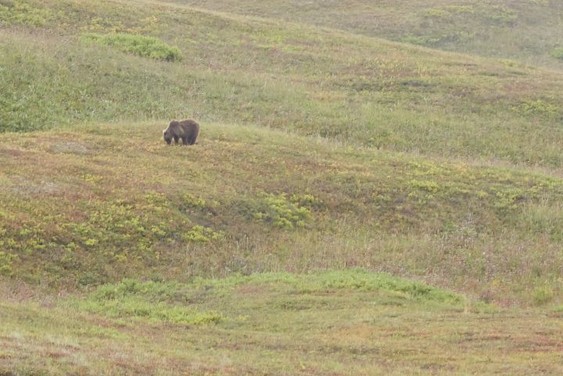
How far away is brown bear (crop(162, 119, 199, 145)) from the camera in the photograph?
1143 inches

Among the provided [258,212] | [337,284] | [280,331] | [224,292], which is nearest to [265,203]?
[258,212]

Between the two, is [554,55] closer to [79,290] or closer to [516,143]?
[516,143]

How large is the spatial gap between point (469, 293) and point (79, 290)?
24.7ft

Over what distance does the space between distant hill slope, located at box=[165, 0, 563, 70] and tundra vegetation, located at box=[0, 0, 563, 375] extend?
354 inches

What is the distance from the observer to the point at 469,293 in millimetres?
20656

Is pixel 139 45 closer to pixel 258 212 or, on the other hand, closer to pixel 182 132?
pixel 182 132

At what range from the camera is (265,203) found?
1009 inches

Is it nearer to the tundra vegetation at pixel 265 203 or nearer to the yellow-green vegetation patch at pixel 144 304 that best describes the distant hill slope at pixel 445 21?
the tundra vegetation at pixel 265 203

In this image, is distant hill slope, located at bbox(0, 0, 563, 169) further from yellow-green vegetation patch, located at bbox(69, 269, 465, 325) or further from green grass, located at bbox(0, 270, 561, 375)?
green grass, located at bbox(0, 270, 561, 375)

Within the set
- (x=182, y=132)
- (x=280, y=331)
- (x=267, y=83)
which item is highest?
(x=182, y=132)

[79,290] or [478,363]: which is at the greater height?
[478,363]

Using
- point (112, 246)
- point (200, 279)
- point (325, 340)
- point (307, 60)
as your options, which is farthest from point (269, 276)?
point (307, 60)


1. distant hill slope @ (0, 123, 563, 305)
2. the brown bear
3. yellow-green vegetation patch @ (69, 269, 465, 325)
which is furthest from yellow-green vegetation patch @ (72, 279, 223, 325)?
Result: the brown bear

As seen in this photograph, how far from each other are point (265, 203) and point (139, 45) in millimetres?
19695
